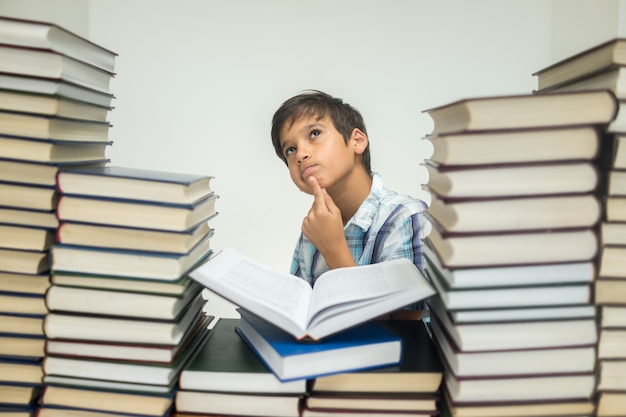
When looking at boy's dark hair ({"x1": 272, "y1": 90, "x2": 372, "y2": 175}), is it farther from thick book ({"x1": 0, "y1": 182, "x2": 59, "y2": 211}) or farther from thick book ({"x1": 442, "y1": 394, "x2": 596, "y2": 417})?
thick book ({"x1": 442, "y1": 394, "x2": 596, "y2": 417})

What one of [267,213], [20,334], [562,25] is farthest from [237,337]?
[562,25]

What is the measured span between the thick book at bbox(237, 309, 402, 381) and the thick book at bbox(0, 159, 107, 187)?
0.33m

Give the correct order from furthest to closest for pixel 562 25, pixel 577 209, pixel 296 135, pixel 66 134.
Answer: pixel 562 25
pixel 296 135
pixel 66 134
pixel 577 209

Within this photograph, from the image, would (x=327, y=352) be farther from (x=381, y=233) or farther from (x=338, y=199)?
(x=338, y=199)

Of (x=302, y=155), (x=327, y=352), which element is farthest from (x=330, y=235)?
(x=327, y=352)

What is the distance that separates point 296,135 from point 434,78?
1.17 meters

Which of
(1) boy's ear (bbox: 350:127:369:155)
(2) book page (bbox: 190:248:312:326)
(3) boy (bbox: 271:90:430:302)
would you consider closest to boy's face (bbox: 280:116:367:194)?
(3) boy (bbox: 271:90:430:302)

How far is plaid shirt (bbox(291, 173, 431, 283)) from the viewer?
1241 mm

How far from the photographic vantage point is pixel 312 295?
0.75 m

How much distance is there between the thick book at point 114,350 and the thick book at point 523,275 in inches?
13.6

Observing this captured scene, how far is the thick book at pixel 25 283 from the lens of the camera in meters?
0.66

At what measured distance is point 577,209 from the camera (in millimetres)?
567

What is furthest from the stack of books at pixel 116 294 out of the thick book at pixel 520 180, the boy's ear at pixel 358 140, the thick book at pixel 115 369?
the boy's ear at pixel 358 140

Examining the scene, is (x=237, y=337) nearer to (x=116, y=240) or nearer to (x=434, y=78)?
(x=116, y=240)
